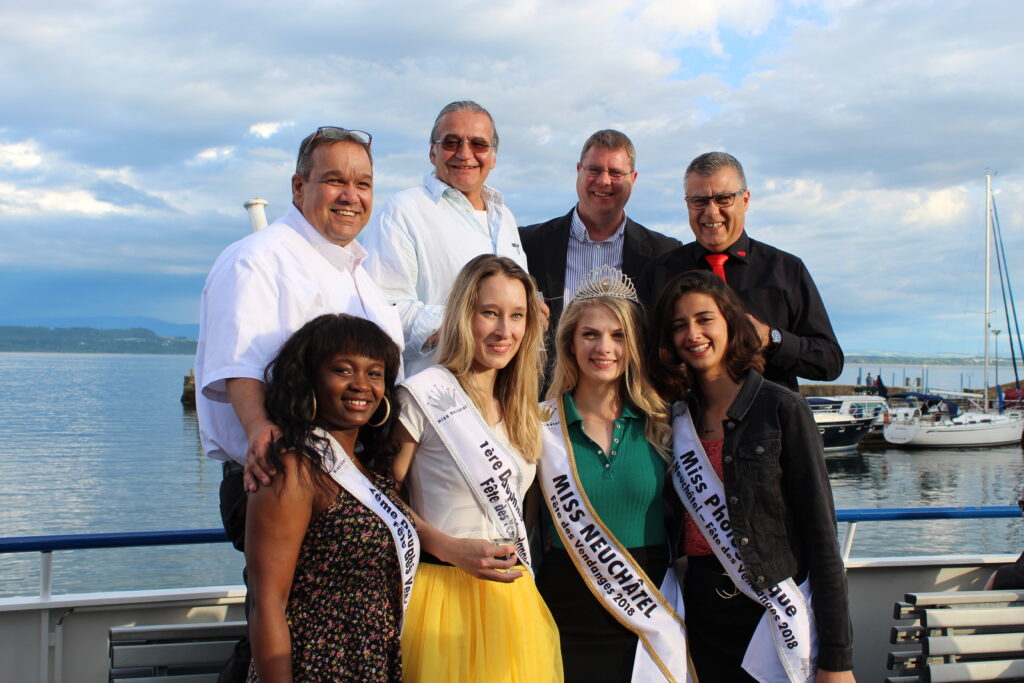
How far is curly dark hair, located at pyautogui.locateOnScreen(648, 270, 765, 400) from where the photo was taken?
321 centimetres

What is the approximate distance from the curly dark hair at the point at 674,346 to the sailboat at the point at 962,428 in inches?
1921

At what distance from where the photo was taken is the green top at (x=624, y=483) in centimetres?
315

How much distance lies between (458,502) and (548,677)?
685mm

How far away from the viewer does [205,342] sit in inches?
107

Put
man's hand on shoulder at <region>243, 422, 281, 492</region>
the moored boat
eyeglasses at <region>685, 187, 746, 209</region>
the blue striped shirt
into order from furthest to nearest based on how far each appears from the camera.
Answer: the moored boat → the blue striped shirt → eyeglasses at <region>685, 187, 746, 209</region> → man's hand on shoulder at <region>243, 422, 281, 492</region>

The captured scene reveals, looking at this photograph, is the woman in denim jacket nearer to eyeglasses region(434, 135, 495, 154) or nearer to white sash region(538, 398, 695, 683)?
white sash region(538, 398, 695, 683)

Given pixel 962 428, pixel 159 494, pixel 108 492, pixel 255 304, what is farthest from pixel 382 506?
pixel 962 428

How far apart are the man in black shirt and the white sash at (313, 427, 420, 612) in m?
1.90

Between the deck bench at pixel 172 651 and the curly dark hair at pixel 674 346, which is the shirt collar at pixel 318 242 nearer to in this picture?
the curly dark hair at pixel 674 346

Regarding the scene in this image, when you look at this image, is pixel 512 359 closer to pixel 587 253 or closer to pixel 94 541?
pixel 587 253

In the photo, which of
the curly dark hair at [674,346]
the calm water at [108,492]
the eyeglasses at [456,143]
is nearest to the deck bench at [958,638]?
the curly dark hair at [674,346]

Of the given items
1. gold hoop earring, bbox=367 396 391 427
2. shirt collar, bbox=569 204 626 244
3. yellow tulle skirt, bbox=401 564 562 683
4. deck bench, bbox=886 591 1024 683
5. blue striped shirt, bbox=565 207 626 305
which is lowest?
deck bench, bbox=886 591 1024 683

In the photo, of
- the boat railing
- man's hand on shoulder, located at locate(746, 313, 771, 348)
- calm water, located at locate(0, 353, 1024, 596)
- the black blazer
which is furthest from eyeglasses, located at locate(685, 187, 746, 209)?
Result: calm water, located at locate(0, 353, 1024, 596)

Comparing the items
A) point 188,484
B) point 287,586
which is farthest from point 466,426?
point 188,484
